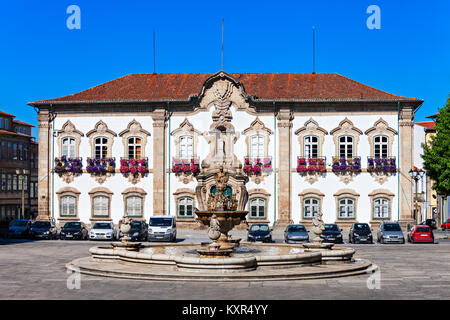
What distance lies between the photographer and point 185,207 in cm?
4909

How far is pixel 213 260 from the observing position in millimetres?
19766

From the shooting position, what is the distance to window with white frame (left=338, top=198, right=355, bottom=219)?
48.3 metres

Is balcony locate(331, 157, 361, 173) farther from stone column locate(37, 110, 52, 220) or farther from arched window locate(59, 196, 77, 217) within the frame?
stone column locate(37, 110, 52, 220)

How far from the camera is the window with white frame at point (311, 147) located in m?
48.6

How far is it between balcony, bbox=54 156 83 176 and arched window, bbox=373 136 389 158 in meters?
22.0

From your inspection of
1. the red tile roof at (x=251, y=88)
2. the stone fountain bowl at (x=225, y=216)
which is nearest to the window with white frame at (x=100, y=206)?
the red tile roof at (x=251, y=88)

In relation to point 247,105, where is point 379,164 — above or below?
below

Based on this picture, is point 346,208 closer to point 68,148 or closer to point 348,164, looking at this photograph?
point 348,164

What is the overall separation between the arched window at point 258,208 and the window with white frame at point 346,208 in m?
5.55

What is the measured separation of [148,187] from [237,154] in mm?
7110

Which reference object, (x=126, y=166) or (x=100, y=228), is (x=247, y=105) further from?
(x=100, y=228)

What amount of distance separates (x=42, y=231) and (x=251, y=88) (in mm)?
19272

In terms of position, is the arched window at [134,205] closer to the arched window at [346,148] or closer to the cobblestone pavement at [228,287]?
the arched window at [346,148]
